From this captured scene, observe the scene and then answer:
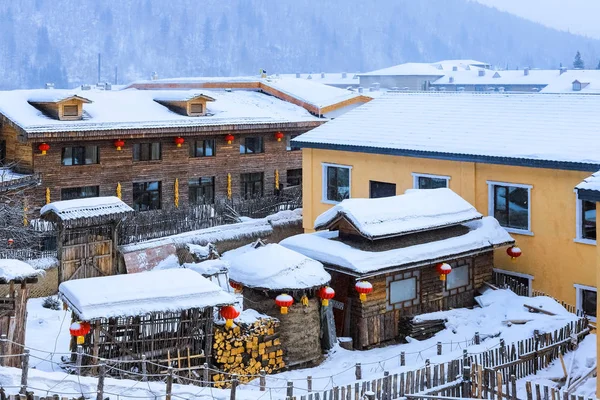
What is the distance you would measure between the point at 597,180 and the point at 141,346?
9282 mm

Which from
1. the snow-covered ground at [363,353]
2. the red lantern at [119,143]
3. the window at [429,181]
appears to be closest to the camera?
the snow-covered ground at [363,353]

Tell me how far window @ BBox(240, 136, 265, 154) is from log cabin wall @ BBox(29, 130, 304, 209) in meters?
0.19

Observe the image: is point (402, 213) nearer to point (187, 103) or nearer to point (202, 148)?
point (202, 148)

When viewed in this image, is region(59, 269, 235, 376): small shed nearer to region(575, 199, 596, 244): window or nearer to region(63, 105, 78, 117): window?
region(575, 199, 596, 244): window

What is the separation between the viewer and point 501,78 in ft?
338

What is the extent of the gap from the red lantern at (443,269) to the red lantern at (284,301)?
4.98 metres

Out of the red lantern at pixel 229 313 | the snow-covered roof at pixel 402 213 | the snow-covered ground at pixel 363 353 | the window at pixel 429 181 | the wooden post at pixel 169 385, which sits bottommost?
the snow-covered ground at pixel 363 353

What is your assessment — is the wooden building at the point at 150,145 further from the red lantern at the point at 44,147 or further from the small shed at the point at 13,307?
the small shed at the point at 13,307

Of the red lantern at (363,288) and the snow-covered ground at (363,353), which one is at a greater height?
the red lantern at (363,288)

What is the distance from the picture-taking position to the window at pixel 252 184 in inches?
1427

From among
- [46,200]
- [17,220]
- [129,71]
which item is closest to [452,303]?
[17,220]

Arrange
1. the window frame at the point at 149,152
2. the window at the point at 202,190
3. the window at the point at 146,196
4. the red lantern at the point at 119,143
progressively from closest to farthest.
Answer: the red lantern at the point at 119,143
the window frame at the point at 149,152
the window at the point at 146,196
the window at the point at 202,190

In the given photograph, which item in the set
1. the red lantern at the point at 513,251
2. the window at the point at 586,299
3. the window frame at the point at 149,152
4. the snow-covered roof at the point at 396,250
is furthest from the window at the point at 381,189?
the window frame at the point at 149,152

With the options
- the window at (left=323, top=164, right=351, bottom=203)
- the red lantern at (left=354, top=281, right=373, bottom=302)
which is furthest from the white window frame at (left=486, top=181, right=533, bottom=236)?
the red lantern at (left=354, top=281, right=373, bottom=302)
